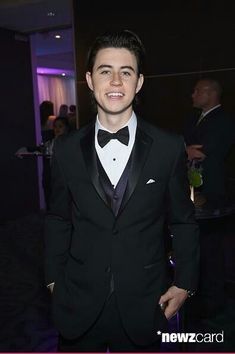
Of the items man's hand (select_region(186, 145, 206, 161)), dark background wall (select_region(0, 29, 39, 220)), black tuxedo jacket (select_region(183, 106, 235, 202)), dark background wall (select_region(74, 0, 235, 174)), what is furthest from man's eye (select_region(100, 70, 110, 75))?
dark background wall (select_region(0, 29, 39, 220))

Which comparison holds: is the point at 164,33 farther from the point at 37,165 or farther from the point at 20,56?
the point at 37,165

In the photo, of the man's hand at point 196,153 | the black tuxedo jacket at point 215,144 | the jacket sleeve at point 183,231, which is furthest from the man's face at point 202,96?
the jacket sleeve at point 183,231

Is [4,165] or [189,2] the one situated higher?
[189,2]

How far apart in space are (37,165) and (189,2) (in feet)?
12.3

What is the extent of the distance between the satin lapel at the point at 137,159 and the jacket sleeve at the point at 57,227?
28cm

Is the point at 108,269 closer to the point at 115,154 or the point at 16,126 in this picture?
the point at 115,154

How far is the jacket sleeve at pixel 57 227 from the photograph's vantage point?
1598 millimetres

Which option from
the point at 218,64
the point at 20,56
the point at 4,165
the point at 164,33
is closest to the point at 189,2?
the point at 164,33

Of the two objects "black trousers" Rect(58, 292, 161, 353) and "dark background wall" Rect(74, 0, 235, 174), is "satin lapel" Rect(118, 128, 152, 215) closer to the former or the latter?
"black trousers" Rect(58, 292, 161, 353)

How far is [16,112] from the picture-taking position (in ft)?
20.7

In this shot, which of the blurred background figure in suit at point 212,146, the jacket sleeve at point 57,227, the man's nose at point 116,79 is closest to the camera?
the man's nose at point 116,79

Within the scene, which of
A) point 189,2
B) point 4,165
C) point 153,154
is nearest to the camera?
point 153,154

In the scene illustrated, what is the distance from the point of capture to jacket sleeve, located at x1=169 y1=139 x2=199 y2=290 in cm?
154

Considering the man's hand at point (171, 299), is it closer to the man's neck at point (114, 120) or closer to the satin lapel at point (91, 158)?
the satin lapel at point (91, 158)
